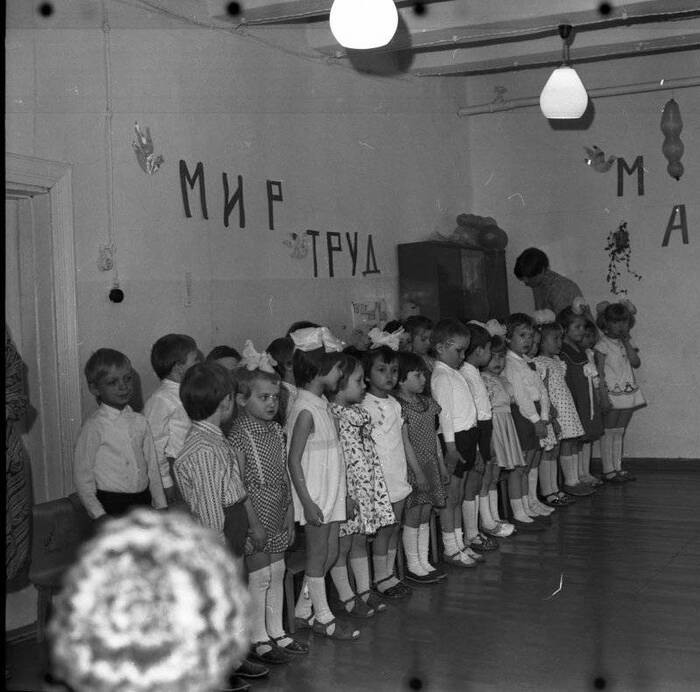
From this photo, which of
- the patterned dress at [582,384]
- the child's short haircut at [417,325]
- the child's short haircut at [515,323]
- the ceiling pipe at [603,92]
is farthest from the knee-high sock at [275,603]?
the ceiling pipe at [603,92]

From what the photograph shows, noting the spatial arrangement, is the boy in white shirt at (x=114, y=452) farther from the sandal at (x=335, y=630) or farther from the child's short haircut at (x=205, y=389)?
the sandal at (x=335, y=630)

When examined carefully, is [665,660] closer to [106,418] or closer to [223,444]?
[223,444]

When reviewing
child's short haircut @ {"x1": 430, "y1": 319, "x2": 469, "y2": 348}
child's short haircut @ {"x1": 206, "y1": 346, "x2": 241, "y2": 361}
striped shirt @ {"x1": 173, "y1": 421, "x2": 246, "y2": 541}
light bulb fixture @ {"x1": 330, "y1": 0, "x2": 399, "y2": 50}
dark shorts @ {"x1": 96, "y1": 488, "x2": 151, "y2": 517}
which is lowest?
dark shorts @ {"x1": 96, "y1": 488, "x2": 151, "y2": 517}

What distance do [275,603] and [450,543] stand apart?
4.16ft

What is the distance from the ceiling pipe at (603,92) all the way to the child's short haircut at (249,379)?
406 cm

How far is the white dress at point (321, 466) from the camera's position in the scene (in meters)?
3.13

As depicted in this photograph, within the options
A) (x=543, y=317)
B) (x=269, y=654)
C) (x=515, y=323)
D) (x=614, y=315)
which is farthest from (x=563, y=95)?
(x=269, y=654)

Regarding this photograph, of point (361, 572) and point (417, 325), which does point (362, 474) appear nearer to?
point (361, 572)

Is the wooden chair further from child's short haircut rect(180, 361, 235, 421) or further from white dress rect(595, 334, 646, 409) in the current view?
white dress rect(595, 334, 646, 409)

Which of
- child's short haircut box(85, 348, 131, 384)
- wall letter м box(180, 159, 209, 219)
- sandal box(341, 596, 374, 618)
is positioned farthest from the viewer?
wall letter м box(180, 159, 209, 219)

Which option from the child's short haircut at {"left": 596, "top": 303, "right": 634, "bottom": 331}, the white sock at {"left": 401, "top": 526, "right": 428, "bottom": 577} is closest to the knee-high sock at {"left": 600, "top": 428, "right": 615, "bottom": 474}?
the child's short haircut at {"left": 596, "top": 303, "right": 634, "bottom": 331}

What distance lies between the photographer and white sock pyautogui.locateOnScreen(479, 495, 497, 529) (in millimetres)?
4500

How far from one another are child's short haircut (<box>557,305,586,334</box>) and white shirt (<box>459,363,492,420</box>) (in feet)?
5.07

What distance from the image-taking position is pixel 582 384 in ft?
18.5
